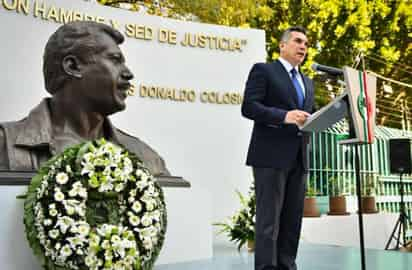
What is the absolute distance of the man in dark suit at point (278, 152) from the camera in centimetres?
281

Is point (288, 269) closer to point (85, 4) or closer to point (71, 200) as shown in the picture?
point (71, 200)

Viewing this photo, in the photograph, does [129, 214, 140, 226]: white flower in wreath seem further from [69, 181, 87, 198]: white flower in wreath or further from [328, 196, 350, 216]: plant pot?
[328, 196, 350, 216]: plant pot

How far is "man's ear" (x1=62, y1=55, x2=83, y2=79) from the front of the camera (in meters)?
2.93

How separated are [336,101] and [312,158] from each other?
306 inches

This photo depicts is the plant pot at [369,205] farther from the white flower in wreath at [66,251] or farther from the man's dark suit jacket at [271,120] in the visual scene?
the white flower in wreath at [66,251]

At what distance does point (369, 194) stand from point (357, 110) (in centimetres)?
853

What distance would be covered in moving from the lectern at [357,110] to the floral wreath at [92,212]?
2.96ft

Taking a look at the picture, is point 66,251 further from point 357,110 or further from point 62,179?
point 357,110

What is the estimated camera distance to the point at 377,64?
1301 cm

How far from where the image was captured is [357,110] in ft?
7.83

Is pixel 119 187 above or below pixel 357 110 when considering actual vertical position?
below

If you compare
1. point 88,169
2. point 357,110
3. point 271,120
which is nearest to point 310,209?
point 271,120

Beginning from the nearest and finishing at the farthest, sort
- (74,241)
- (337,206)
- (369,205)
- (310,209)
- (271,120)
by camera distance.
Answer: (74,241) → (271,120) → (310,209) → (337,206) → (369,205)

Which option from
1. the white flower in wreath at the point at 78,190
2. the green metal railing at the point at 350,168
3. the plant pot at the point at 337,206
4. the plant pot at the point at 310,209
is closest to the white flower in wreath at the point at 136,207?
the white flower in wreath at the point at 78,190
